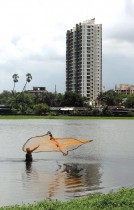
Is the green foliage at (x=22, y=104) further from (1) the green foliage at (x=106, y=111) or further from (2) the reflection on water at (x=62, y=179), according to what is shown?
(2) the reflection on water at (x=62, y=179)

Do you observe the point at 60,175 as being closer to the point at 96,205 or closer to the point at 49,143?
the point at 49,143

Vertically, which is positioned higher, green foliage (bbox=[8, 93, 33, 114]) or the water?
green foliage (bbox=[8, 93, 33, 114])

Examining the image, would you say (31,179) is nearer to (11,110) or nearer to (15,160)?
(15,160)

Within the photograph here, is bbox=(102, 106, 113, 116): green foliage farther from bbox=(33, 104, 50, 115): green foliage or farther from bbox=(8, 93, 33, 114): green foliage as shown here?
bbox=(8, 93, 33, 114): green foliage

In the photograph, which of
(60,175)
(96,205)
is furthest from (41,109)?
(96,205)

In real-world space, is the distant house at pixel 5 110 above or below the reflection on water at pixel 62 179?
above

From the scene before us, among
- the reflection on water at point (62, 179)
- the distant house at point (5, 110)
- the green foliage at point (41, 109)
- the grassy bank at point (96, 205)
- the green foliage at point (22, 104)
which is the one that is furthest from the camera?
the distant house at point (5, 110)

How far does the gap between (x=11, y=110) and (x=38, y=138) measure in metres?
152

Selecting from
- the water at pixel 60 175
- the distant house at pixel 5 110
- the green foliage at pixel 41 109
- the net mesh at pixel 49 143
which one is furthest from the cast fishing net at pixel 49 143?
the distant house at pixel 5 110

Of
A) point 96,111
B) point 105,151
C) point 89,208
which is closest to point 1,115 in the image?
point 96,111

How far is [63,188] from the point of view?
24.8 meters

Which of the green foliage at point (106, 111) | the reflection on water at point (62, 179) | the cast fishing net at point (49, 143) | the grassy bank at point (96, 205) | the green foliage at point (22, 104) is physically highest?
the green foliage at point (22, 104)

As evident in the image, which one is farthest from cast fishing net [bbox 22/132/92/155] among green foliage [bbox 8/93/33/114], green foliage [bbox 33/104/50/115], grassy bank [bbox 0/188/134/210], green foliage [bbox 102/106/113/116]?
green foliage [bbox 8/93/33/114]

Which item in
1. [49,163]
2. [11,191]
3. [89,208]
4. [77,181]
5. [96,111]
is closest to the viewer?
[89,208]
